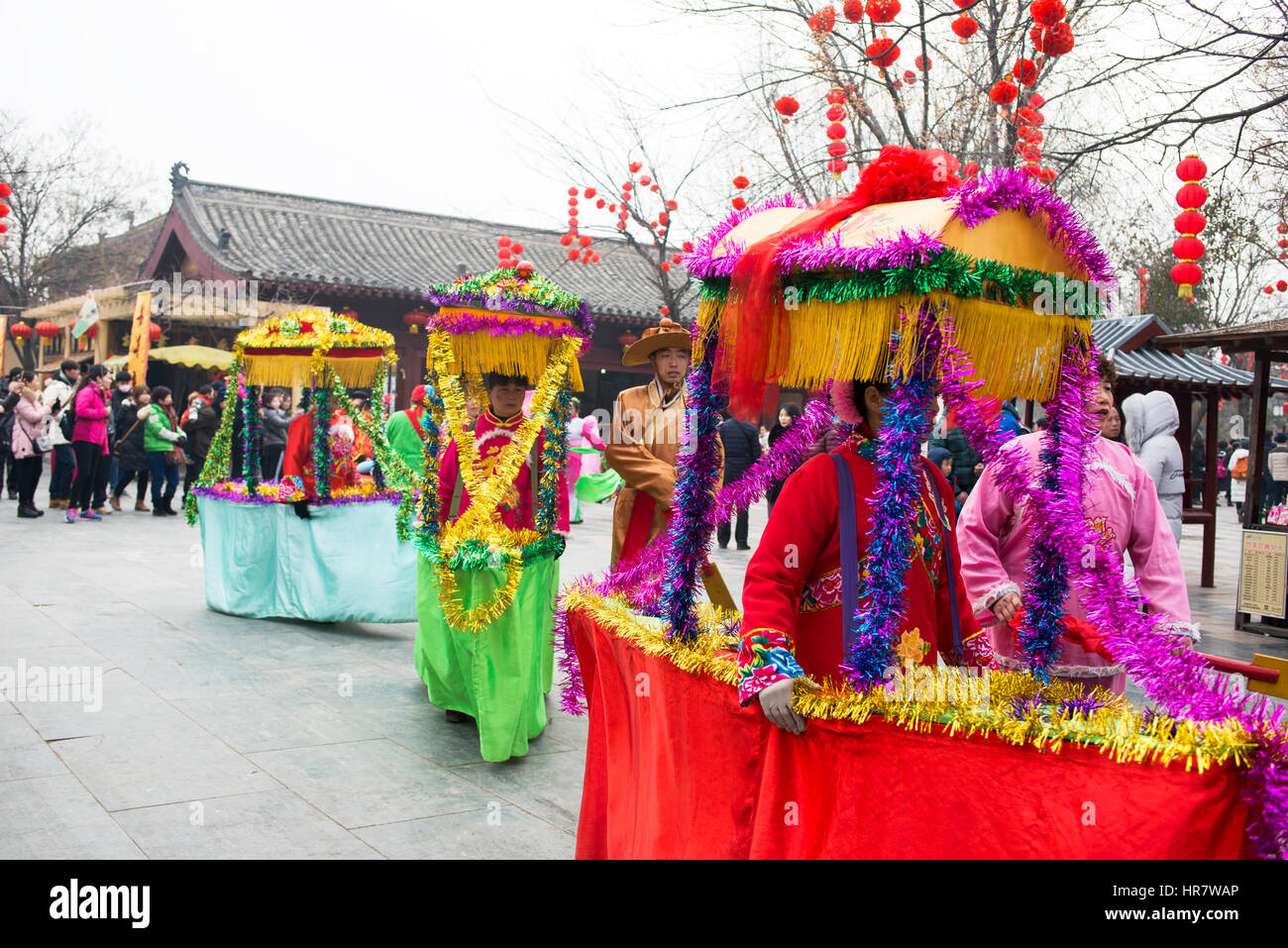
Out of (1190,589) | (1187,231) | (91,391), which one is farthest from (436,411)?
(91,391)

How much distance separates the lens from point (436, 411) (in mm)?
5234

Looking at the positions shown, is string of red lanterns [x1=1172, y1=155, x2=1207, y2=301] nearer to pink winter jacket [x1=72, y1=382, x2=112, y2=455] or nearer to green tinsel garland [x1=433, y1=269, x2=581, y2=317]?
green tinsel garland [x1=433, y1=269, x2=581, y2=317]

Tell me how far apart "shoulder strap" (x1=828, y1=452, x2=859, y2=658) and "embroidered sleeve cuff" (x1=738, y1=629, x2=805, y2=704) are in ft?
0.50

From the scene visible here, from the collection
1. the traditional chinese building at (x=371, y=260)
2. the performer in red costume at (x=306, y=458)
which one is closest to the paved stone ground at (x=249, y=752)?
the performer in red costume at (x=306, y=458)

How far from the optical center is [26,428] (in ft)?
40.9

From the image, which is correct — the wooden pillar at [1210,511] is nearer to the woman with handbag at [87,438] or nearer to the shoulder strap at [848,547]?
the shoulder strap at [848,547]

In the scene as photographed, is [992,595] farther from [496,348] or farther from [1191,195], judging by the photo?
[1191,195]

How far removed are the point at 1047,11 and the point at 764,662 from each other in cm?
549

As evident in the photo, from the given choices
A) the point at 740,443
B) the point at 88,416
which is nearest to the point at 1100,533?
the point at 740,443

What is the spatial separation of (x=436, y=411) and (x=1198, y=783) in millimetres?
4040

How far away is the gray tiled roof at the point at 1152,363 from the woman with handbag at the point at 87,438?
11648 mm

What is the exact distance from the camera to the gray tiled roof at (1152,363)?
1073 centimetres

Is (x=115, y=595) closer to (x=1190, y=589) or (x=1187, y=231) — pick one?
(x=1187, y=231)
